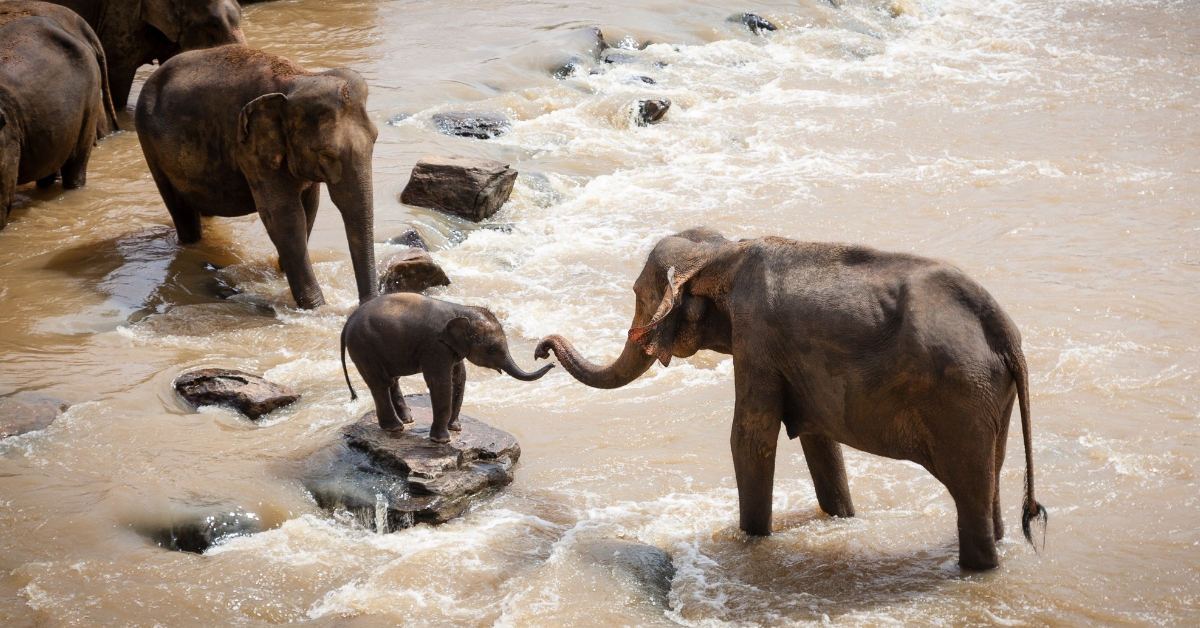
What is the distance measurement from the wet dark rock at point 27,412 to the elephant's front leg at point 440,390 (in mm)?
2388

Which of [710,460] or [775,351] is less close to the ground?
[775,351]

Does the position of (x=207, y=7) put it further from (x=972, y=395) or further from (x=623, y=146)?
(x=972, y=395)

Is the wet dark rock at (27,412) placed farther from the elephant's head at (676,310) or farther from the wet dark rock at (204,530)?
the elephant's head at (676,310)

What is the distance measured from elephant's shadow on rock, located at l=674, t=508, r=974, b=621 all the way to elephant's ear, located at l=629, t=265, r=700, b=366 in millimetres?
1038

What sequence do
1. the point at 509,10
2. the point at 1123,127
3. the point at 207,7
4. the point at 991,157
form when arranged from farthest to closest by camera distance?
1. the point at 509,10
2. the point at 1123,127
3. the point at 991,157
4. the point at 207,7

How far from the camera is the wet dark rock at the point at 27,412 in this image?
6.70 metres

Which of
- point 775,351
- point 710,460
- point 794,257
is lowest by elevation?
point 710,460

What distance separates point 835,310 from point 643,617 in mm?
1649

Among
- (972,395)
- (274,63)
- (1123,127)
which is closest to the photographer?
(972,395)

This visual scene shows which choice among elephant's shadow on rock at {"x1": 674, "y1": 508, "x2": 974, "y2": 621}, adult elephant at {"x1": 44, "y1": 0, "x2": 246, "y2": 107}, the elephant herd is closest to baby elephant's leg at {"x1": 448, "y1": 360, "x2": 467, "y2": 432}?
the elephant herd

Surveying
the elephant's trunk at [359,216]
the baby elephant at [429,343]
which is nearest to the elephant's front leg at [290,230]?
the elephant's trunk at [359,216]

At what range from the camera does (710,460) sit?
7062 mm

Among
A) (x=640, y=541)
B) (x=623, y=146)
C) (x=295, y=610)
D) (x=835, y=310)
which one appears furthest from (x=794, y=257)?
(x=623, y=146)

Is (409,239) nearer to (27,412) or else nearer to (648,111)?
(27,412)
